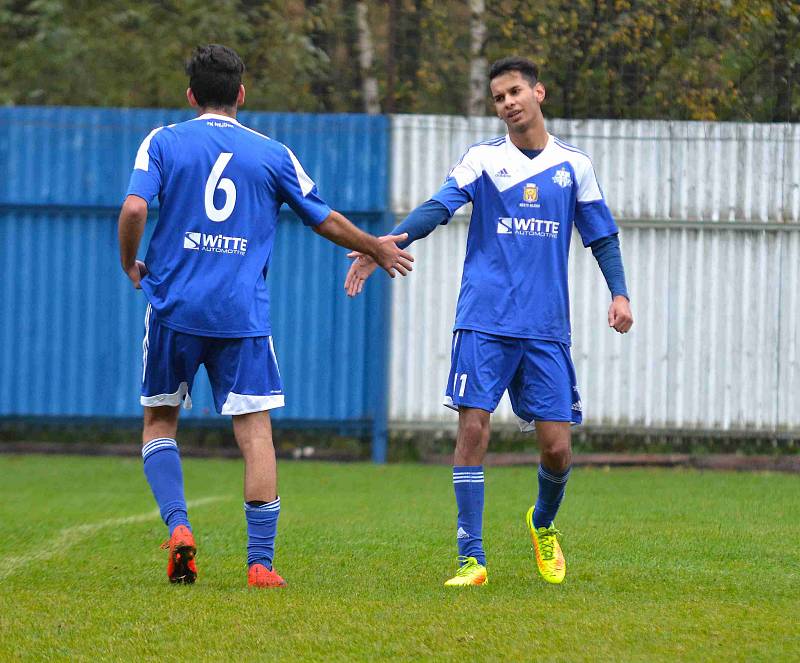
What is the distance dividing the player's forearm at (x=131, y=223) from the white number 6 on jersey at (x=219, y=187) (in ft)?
0.83

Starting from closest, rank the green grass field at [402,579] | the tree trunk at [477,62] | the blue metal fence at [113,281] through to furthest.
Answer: the green grass field at [402,579] → the blue metal fence at [113,281] → the tree trunk at [477,62]

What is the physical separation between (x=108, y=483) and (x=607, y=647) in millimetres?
6720

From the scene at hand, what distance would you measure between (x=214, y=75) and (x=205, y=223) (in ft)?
1.95

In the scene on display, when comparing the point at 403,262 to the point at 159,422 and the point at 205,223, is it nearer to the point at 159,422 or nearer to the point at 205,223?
the point at 205,223

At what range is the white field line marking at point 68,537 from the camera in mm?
6355

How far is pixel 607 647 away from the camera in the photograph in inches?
169

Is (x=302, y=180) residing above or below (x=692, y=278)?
above

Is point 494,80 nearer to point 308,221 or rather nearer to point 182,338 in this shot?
point 308,221

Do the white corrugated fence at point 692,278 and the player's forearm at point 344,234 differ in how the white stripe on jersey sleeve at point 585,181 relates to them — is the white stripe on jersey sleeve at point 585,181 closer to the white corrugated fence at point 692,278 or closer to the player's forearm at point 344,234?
the player's forearm at point 344,234

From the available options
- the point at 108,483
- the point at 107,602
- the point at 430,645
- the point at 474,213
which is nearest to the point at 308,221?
the point at 474,213

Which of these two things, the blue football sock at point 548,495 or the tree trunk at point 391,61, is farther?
the tree trunk at point 391,61

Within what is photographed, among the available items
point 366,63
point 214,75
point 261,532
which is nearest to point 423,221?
point 214,75

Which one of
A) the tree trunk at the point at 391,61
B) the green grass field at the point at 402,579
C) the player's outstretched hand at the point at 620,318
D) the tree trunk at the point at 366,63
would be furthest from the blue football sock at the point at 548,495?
the tree trunk at the point at 366,63

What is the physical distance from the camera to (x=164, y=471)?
581cm
